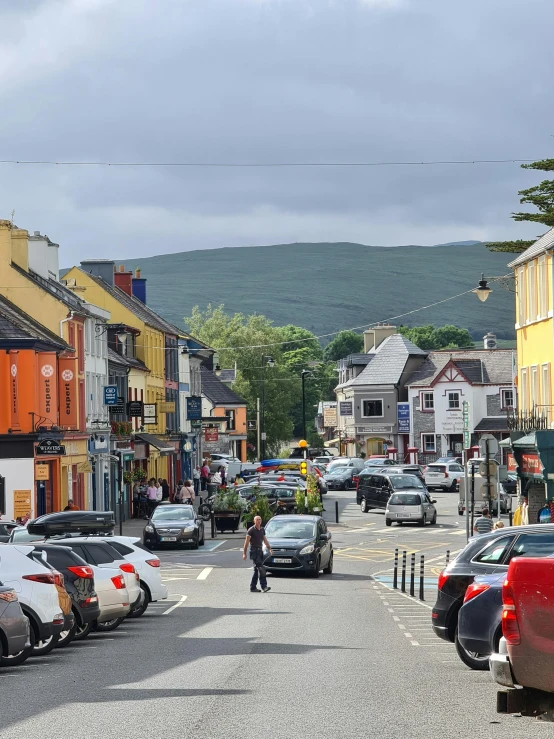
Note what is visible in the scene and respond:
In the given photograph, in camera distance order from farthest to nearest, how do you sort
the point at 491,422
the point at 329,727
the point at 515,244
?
the point at 491,422 → the point at 515,244 → the point at 329,727

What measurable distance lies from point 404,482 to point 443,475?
1935 cm

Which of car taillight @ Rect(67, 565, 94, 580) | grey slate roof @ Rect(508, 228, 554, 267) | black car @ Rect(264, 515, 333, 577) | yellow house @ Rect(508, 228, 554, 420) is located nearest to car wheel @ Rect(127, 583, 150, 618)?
car taillight @ Rect(67, 565, 94, 580)

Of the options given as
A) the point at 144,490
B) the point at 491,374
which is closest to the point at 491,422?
the point at 491,374

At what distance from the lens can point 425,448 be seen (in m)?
116

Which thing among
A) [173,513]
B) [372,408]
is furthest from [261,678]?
[372,408]

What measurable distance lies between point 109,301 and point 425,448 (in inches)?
1827

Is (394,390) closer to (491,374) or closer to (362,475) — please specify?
(491,374)

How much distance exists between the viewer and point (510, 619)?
381 inches

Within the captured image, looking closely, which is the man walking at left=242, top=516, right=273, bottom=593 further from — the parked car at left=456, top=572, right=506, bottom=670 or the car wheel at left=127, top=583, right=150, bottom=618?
the parked car at left=456, top=572, right=506, bottom=670

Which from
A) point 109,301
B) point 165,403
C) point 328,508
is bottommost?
point 328,508

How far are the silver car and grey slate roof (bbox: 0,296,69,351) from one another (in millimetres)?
14755

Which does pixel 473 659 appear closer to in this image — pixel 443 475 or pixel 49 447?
pixel 49 447

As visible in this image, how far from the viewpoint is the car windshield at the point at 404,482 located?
65.6m

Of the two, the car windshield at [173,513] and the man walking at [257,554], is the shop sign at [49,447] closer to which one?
the car windshield at [173,513]
